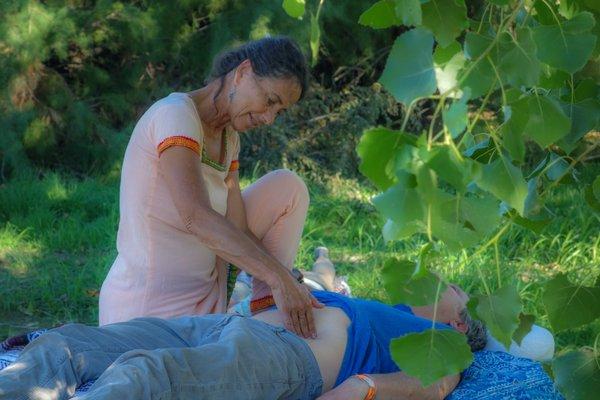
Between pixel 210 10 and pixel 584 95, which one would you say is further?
pixel 210 10

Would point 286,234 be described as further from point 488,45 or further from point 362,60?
point 362,60

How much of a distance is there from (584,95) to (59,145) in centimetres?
609

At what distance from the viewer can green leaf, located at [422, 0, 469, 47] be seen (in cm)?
108

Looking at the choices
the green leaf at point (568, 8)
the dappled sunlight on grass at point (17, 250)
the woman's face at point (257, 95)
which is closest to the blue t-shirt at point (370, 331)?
the woman's face at point (257, 95)

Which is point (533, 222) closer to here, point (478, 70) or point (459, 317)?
point (478, 70)

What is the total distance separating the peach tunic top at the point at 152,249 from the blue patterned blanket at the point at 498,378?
0.40m

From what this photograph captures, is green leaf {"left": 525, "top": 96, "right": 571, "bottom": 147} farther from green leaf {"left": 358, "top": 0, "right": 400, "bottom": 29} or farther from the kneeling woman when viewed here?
the kneeling woman

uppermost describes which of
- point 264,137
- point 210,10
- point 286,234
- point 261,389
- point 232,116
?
point 232,116

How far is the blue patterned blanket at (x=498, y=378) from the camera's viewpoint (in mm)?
2773

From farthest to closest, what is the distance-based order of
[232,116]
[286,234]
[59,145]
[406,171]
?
1. [59,145]
2. [286,234]
3. [232,116]
4. [406,171]

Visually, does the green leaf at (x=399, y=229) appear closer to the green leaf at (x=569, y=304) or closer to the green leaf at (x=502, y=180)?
the green leaf at (x=502, y=180)

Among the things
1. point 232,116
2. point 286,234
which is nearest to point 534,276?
point 286,234

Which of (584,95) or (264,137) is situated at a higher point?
(584,95)

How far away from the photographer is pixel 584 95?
4.48 ft
